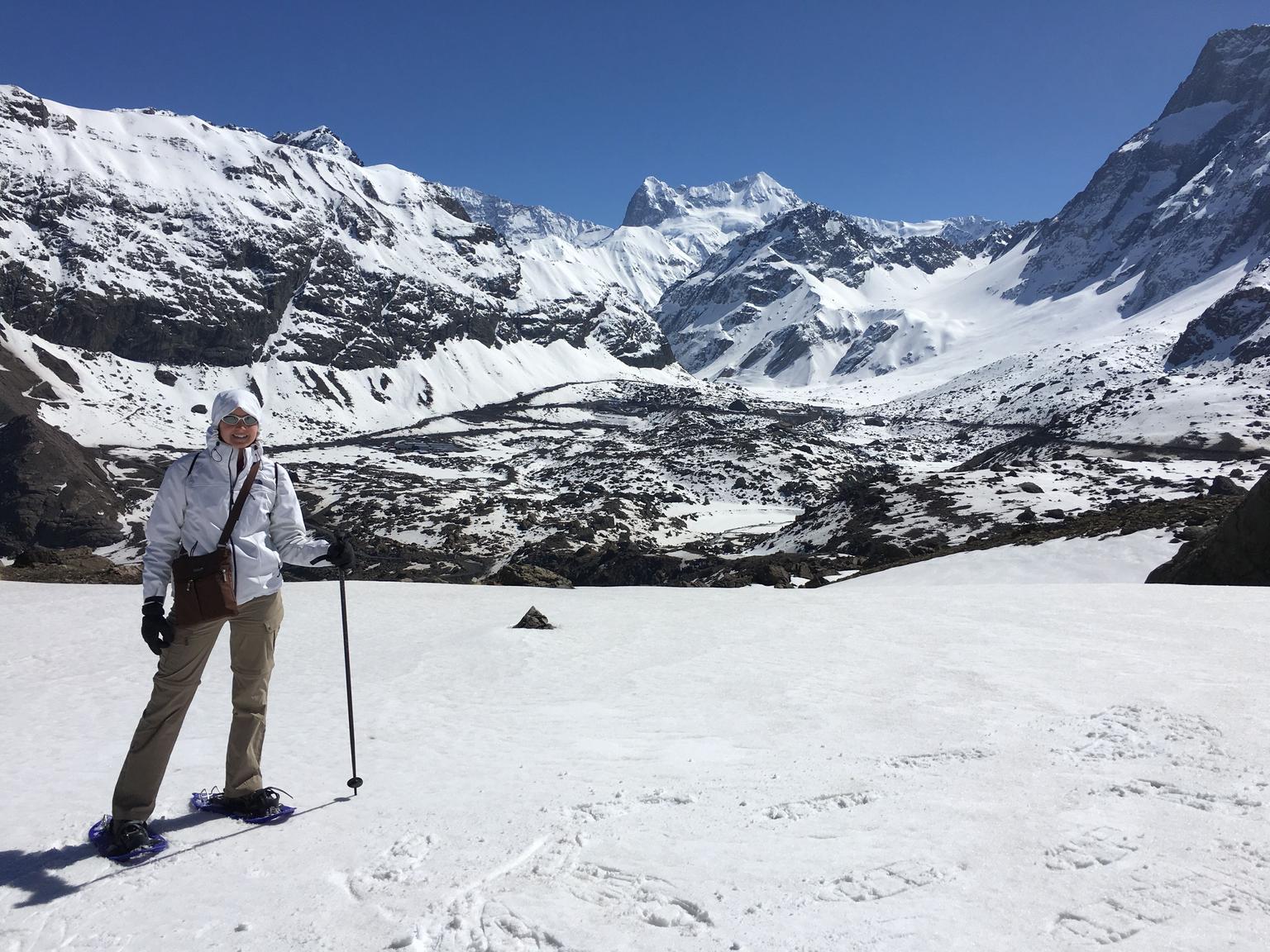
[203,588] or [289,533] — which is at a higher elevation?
[289,533]

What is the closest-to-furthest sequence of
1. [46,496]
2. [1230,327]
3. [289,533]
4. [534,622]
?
[289,533] < [534,622] < [46,496] < [1230,327]

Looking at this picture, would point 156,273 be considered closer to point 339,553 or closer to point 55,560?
point 55,560

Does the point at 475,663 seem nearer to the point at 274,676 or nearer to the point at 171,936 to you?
the point at 274,676

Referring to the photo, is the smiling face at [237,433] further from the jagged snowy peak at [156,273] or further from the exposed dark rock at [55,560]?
the jagged snowy peak at [156,273]

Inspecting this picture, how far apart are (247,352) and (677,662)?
181858mm

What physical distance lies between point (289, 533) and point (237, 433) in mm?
808

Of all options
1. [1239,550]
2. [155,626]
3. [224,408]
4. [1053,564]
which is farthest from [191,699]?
[1053,564]

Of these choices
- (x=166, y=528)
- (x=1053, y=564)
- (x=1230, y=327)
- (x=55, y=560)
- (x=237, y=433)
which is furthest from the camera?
(x=1230, y=327)

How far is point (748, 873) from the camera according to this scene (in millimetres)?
4035

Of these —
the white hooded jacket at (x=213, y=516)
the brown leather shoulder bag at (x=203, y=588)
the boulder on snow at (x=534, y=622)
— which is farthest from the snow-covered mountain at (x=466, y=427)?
the brown leather shoulder bag at (x=203, y=588)

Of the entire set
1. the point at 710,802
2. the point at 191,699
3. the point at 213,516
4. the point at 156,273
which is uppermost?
the point at 156,273

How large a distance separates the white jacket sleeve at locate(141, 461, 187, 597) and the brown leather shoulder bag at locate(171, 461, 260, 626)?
8cm

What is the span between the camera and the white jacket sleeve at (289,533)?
5.32 metres

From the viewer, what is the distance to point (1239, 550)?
51.3 feet
